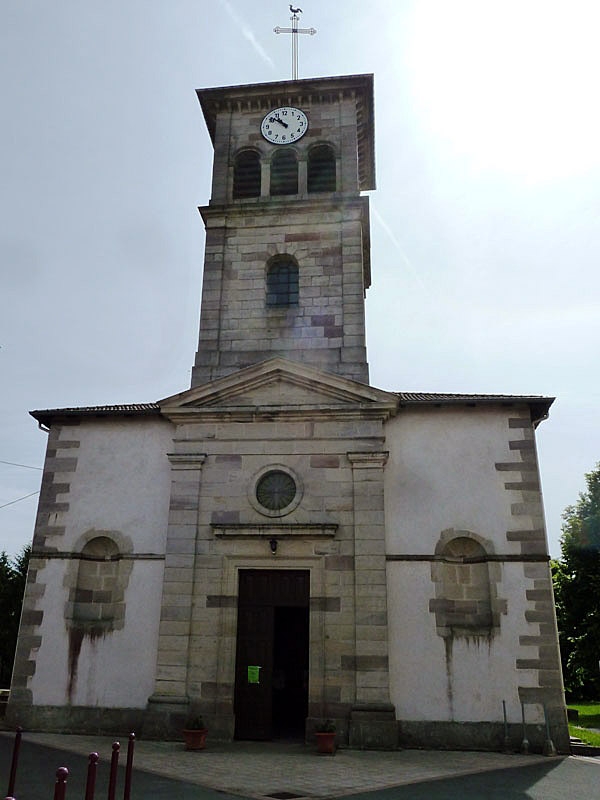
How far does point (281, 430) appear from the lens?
46.5 feet

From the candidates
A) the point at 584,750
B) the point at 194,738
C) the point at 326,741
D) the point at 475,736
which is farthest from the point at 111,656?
the point at 584,750

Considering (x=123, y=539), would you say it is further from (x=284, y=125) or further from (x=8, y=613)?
(x=8, y=613)

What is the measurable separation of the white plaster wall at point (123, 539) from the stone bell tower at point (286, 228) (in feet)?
7.53

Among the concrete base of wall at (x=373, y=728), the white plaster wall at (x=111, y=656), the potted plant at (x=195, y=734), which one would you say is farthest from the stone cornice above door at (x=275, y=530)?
the potted plant at (x=195, y=734)

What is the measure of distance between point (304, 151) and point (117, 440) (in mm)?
9196

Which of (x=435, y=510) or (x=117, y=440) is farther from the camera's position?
(x=117, y=440)

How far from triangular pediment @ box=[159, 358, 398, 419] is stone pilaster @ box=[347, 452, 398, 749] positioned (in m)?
1.41

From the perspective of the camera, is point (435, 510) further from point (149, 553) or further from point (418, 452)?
point (149, 553)


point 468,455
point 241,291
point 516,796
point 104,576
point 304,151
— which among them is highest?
point 304,151

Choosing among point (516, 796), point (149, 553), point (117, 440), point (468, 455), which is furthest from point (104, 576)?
point (516, 796)

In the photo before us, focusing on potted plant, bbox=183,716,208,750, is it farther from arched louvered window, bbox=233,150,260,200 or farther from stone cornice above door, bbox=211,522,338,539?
arched louvered window, bbox=233,150,260,200

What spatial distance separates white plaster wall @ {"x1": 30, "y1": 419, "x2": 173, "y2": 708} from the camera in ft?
43.0

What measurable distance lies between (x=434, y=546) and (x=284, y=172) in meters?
10.7

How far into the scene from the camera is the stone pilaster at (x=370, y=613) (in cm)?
1181
